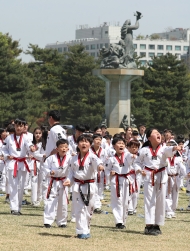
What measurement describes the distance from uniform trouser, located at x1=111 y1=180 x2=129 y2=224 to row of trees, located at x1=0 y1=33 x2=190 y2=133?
39.2 m

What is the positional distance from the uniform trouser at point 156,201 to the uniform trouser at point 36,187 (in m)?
5.31

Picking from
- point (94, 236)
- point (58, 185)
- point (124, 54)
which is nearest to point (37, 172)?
point (58, 185)

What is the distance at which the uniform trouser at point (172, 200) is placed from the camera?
Answer: 48.9 ft

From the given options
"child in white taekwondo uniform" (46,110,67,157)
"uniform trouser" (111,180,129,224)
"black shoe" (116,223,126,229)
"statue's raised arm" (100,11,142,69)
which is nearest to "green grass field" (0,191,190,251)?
"black shoe" (116,223,126,229)

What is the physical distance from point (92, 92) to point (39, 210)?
3914 cm

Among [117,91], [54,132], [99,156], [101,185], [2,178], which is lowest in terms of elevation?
[2,178]

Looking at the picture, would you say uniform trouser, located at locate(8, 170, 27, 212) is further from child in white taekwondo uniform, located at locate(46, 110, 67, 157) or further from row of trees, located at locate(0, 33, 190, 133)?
row of trees, located at locate(0, 33, 190, 133)

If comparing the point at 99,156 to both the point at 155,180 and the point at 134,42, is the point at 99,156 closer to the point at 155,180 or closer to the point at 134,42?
the point at 155,180

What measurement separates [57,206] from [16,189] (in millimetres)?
2280

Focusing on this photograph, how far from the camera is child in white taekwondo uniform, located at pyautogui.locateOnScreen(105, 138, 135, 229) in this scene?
1280 centimetres

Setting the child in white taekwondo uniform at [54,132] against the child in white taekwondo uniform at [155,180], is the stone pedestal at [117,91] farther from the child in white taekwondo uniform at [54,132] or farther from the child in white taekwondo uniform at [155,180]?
the child in white taekwondo uniform at [155,180]

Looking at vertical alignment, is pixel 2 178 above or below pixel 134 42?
below

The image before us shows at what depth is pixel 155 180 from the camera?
39.0 ft

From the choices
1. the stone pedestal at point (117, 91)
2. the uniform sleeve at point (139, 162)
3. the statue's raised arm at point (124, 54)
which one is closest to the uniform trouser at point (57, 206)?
the uniform sleeve at point (139, 162)
